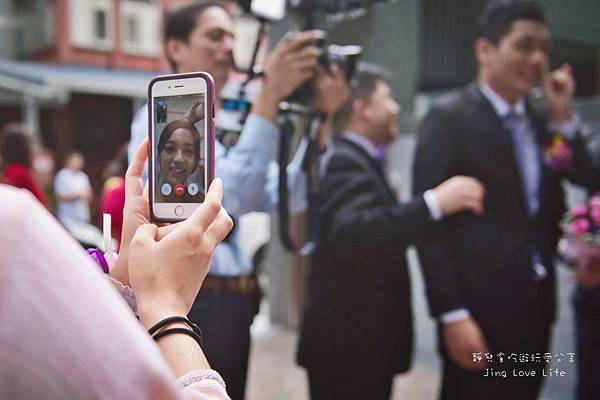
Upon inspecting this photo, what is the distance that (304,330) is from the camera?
2.05m

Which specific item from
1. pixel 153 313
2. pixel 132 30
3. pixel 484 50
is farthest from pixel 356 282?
pixel 132 30

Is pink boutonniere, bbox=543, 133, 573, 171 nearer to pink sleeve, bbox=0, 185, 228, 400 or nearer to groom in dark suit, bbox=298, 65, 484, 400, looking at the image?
groom in dark suit, bbox=298, 65, 484, 400

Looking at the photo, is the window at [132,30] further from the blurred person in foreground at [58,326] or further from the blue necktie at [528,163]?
the blurred person in foreground at [58,326]

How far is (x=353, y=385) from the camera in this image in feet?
6.44

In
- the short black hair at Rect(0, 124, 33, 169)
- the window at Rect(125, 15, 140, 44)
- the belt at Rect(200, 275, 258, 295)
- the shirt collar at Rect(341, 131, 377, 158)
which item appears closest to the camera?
the belt at Rect(200, 275, 258, 295)

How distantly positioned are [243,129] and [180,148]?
696 mm

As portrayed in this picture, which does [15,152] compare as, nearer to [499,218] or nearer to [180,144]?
[499,218]

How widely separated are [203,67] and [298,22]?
41 centimetres

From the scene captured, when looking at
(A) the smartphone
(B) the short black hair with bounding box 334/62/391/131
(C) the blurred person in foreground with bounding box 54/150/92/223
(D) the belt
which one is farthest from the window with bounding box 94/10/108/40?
(A) the smartphone

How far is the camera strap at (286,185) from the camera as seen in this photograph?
1687 mm

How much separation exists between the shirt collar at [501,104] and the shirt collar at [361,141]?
0.39 metres

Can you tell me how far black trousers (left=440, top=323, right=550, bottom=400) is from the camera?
1.57 metres

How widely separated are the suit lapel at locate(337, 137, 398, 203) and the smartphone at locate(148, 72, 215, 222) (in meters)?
1.21

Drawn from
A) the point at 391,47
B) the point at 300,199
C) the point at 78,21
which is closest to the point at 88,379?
the point at 300,199
